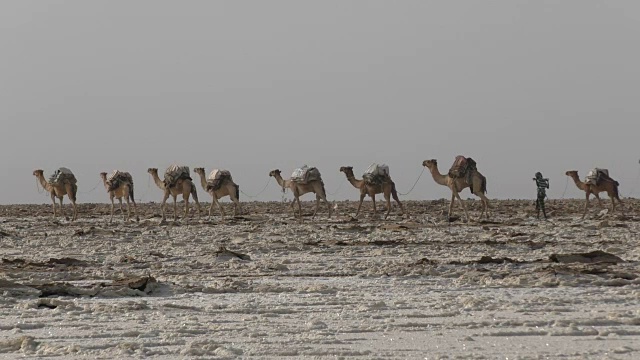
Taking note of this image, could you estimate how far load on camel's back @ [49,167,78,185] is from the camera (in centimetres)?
2992

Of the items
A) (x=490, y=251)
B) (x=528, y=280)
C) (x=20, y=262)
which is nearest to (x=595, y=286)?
(x=528, y=280)

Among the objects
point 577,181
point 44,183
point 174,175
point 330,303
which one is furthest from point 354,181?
point 330,303

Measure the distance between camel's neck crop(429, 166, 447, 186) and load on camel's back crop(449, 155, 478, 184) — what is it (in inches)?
37.5

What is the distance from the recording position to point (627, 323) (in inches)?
236

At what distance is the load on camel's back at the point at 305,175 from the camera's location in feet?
94.1

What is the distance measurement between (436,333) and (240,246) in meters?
9.73

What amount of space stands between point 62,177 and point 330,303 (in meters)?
24.2

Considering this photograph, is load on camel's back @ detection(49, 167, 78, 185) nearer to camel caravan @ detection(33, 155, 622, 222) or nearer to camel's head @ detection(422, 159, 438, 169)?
camel caravan @ detection(33, 155, 622, 222)

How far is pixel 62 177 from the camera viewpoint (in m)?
29.9

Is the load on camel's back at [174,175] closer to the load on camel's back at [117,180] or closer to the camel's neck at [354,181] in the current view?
the load on camel's back at [117,180]

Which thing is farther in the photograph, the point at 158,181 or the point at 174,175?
the point at 158,181

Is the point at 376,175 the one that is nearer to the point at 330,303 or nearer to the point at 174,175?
the point at 174,175

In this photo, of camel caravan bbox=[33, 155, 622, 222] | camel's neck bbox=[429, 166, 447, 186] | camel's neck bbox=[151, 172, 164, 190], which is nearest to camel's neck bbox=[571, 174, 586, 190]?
camel caravan bbox=[33, 155, 622, 222]

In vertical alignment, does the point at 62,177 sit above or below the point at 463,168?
above
